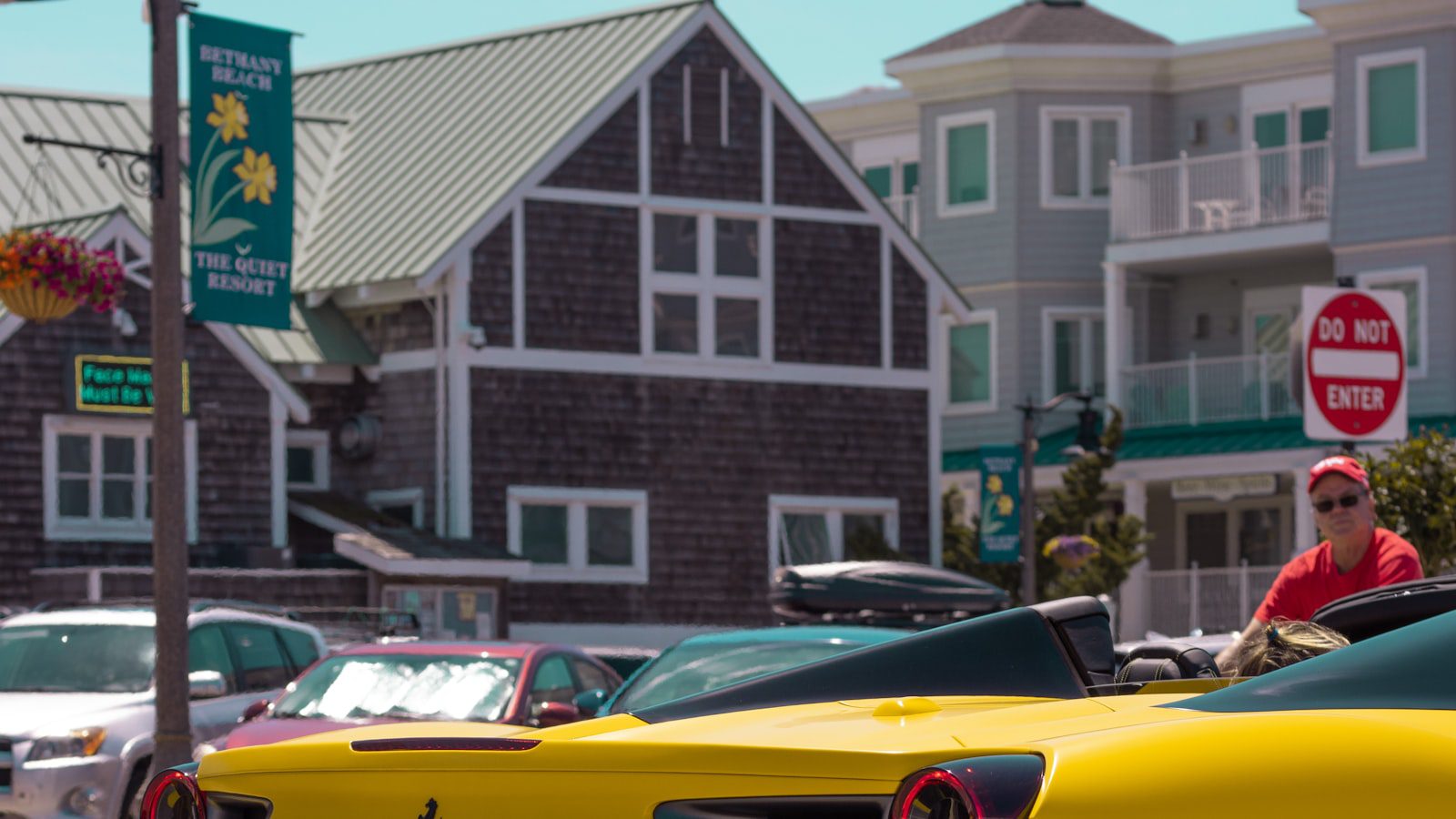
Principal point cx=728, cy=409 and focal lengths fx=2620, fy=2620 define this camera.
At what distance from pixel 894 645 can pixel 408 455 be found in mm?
28131

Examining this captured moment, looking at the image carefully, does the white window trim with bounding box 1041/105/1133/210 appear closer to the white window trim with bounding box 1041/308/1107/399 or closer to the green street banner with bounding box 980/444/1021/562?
the white window trim with bounding box 1041/308/1107/399

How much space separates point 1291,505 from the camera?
39250 millimetres

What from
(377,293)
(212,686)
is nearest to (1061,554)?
(377,293)

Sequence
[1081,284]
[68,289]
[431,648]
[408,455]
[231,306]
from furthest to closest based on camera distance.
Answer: [1081,284], [408,455], [68,289], [231,306], [431,648]

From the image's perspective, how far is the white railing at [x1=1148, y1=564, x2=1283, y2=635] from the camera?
119ft

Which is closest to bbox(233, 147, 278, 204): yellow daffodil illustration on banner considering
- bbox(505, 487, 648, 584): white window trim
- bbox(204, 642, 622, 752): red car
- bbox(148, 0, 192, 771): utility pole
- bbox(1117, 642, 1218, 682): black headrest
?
bbox(148, 0, 192, 771): utility pole

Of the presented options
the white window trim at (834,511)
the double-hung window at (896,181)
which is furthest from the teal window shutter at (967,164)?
the white window trim at (834,511)

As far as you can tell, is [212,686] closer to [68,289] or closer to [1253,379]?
[68,289]

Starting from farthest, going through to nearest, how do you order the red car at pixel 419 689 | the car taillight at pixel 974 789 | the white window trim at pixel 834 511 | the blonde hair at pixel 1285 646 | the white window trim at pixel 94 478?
the white window trim at pixel 834 511
the white window trim at pixel 94 478
the red car at pixel 419 689
the blonde hair at pixel 1285 646
the car taillight at pixel 974 789

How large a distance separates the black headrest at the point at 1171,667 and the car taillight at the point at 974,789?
1429 mm

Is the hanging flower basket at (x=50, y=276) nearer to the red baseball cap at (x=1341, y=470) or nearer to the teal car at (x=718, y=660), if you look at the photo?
the teal car at (x=718, y=660)

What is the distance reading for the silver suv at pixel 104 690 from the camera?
14203mm

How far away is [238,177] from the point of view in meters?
19.6

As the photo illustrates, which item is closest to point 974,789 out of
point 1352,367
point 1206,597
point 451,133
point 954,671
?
point 954,671
